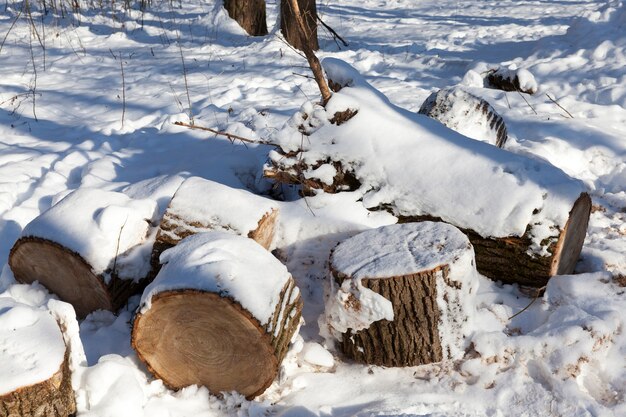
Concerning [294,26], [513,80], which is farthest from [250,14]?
[513,80]

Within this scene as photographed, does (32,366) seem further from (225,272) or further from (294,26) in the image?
(294,26)

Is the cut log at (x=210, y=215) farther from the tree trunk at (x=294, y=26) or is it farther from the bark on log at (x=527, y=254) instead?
the tree trunk at (x=294, y=26)

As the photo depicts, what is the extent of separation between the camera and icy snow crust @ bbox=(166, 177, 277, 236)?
2898 mm

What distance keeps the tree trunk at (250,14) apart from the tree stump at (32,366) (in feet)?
21.7

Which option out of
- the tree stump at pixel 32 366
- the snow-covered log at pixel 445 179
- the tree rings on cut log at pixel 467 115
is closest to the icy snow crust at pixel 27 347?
the tree stump at pixel 32 366

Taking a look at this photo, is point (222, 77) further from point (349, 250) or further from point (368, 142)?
point (349, 250)

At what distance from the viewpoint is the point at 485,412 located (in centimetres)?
244

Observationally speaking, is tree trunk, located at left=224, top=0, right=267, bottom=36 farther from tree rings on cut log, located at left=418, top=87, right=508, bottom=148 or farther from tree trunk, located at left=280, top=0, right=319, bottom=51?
tree rings on cut log, located at left=418, top=87, right=508, bottom=148

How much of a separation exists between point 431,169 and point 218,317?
1.34 metres

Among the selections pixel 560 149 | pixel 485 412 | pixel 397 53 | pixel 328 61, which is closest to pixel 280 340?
pixel 485 412

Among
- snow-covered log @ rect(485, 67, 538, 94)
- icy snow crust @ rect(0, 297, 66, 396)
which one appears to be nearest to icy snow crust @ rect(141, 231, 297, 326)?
icy snow crust @ rect(0, 297, 66, 396)

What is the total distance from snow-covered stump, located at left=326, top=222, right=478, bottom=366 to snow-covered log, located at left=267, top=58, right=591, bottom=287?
Result: 1.12 ft

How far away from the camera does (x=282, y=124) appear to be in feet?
16.2

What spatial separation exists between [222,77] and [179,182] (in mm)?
3457
